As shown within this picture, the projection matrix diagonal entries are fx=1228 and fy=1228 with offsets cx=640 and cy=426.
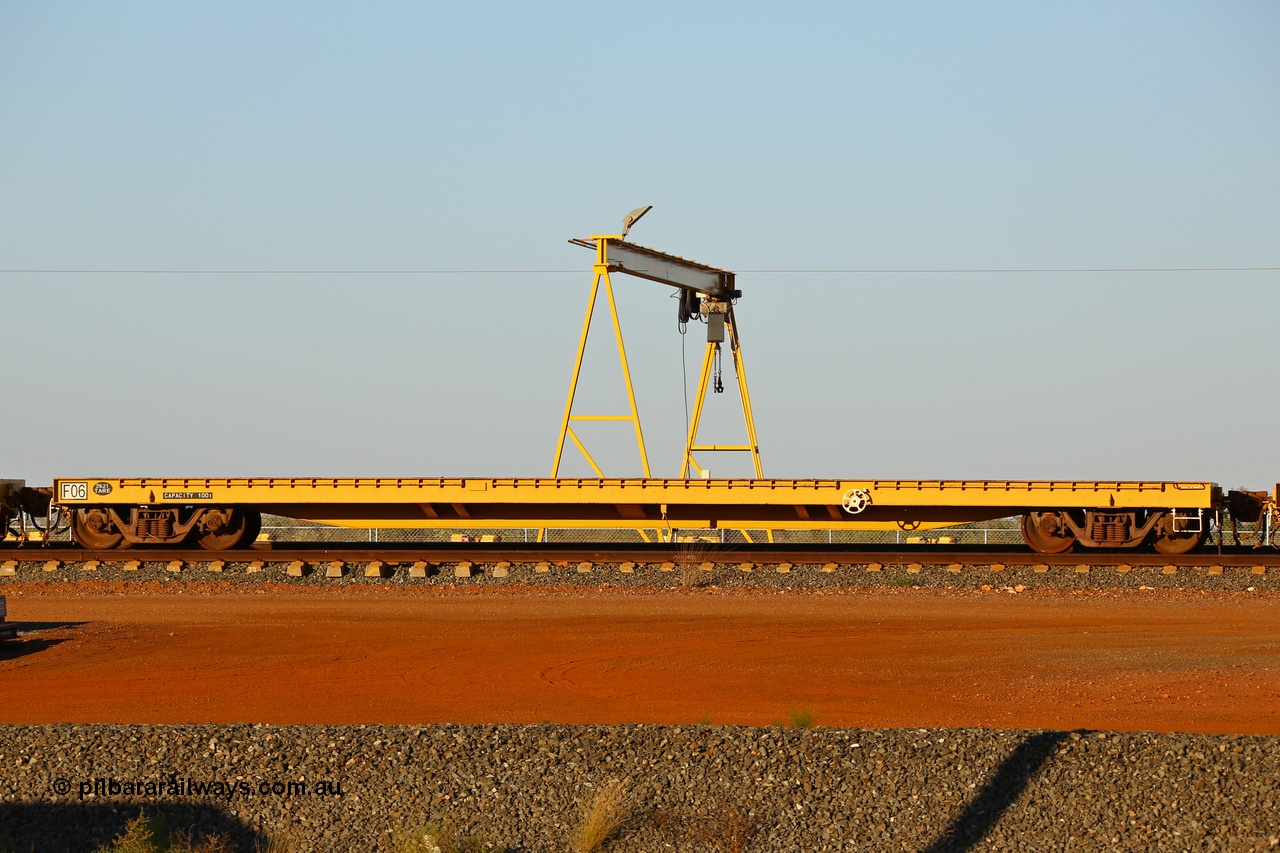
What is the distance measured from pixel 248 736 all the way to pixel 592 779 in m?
2.60

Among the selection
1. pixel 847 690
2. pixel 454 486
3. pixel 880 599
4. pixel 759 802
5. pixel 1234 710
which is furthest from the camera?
pixel 454 486

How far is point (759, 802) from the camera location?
27.0 feet

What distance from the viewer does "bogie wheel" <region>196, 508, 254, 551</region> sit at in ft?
80.0

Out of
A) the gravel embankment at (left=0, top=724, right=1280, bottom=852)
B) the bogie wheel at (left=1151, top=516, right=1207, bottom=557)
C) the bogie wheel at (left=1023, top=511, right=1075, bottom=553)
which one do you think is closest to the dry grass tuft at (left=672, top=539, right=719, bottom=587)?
the bogie wheel at (left=1023, top=511, right=1075, bottom=553)

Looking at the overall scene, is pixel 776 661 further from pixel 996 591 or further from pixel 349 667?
pixel 996 591

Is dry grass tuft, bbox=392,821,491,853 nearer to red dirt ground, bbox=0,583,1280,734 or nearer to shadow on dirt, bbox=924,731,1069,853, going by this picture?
red dirt ground, bbox=0,583,1280,734

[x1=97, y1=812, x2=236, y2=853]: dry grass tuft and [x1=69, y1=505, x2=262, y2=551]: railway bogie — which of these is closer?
[x1=97, y1=812, x2=236, y2=853]: dry grass tuft

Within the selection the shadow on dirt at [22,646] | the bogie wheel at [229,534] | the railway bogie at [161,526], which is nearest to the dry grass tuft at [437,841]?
the shadow on dirt at [22,646]

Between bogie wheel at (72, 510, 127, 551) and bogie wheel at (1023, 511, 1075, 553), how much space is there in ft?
58.6

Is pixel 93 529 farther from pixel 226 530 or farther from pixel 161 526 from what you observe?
pixel 226 530

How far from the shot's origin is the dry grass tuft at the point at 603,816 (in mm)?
7762

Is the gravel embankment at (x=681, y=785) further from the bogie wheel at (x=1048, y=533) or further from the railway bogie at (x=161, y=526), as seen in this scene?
the railway bogie at (x=161, y=526)

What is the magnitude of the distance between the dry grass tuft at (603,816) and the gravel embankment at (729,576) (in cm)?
1180

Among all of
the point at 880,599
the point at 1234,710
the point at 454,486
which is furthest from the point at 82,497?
the point at 1234,710
